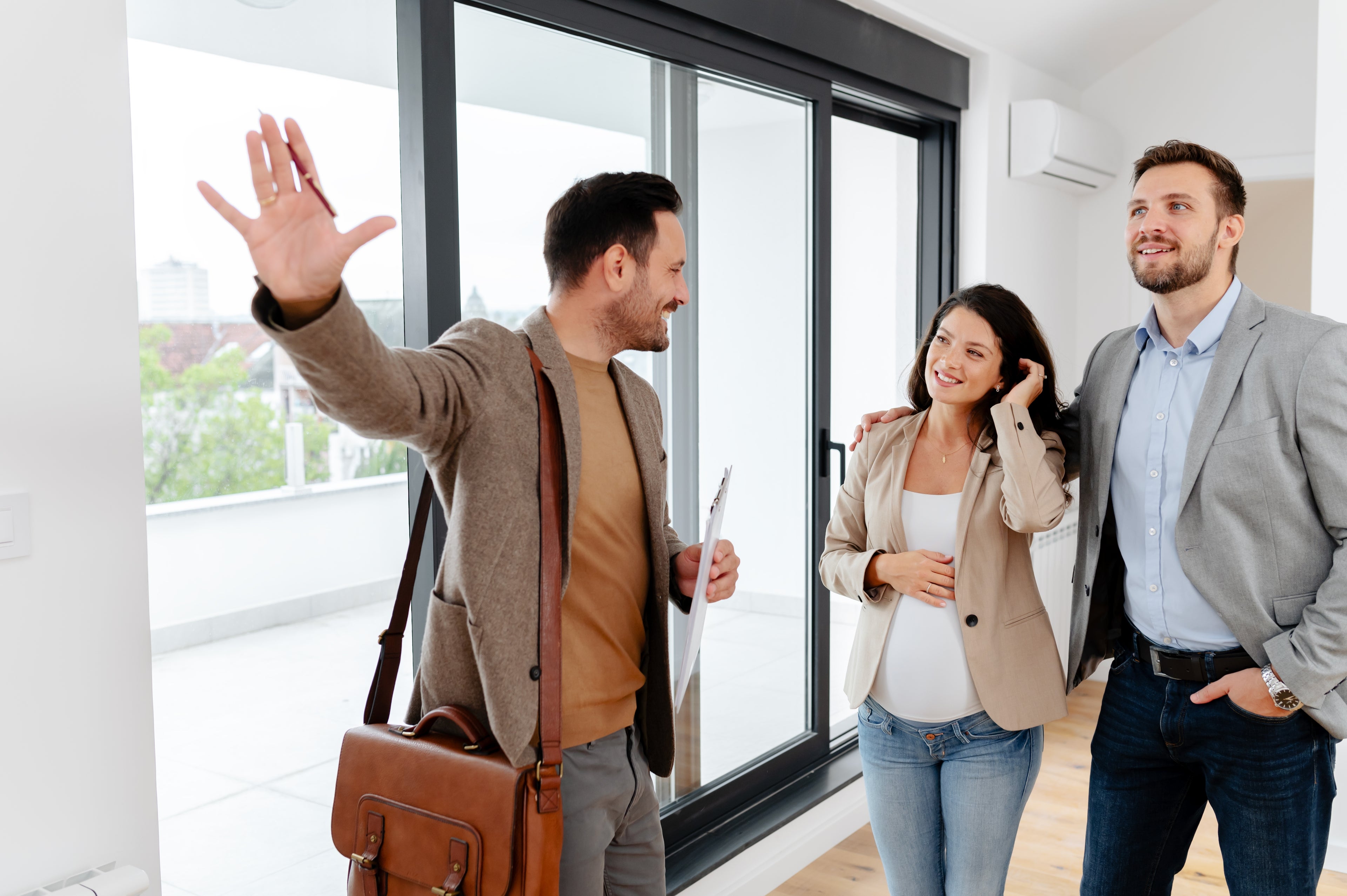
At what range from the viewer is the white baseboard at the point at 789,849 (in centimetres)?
258

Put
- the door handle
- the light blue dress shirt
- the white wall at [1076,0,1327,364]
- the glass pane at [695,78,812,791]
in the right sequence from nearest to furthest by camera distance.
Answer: the light blue dress shirt < the glass pane at [695,78,812,791] < the door handle < the white wall at [1076,0,1327,364]

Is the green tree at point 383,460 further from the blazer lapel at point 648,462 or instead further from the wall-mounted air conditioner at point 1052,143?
the wall-mounted air conditioner at point 1052,143

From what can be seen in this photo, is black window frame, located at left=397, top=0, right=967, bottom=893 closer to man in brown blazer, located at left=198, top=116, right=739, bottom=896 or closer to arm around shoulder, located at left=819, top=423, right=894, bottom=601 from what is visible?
man in brown blazer, located at left=198, top=116, right=739, bottom=896

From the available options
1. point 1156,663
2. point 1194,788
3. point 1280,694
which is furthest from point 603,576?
point 1194,788

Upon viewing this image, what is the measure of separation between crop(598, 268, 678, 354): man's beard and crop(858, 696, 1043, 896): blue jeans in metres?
0.89

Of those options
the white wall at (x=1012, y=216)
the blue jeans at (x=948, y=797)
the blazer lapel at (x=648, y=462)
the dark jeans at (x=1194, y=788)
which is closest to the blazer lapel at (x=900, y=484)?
the blue jeans at (x=948, y=797)

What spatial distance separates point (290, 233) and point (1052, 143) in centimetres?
334

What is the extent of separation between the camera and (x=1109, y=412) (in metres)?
1.88

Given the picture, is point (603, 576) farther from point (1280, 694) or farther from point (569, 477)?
point (1280, 694)

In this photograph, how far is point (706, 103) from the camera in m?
2.61

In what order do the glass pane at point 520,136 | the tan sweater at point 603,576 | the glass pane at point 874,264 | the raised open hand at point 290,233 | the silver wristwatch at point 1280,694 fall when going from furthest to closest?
the glass pane at point 874,264 < the glass pane at point 520,136 < the silver wristwatch at point 1280,694 < the tan sweater at point 603,576 < the raised open hand at point 290,233

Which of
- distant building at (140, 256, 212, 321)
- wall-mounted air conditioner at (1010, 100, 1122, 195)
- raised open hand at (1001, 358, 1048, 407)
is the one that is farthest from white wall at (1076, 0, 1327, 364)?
distant building at (140, 256, 212, 321)

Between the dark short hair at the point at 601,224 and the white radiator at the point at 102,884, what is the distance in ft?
3.14

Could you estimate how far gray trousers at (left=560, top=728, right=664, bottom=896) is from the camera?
4.59 feet
